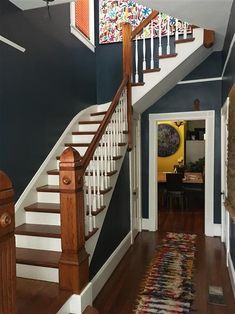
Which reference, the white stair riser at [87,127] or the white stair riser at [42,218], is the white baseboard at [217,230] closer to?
the white stair riser at [87,127]

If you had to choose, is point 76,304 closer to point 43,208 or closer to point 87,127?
point 43,208

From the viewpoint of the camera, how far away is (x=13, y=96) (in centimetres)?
286

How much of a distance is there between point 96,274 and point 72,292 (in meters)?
0.73

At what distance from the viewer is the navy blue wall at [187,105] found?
4.65 metres

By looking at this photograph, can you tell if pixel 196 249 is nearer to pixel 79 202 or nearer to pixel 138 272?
pixel 138 272

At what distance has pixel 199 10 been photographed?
9.25 feet

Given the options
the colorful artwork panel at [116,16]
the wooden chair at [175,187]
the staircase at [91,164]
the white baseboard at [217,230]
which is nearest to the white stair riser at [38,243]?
the staircase at [91,164]

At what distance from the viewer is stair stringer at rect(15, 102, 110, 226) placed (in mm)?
2955

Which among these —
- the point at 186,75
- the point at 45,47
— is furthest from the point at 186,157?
the point at 45,47

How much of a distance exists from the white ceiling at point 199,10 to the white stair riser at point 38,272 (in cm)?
259

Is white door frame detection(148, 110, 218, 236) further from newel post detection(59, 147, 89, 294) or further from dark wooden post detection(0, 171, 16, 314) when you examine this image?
dark wooden post detection(0, 171, 16, 314)

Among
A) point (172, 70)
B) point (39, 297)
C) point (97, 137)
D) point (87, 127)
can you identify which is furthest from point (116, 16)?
point (39, 297)

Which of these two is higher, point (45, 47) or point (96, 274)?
point (45, 47)

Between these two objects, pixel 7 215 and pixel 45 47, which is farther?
pixel 45 47
